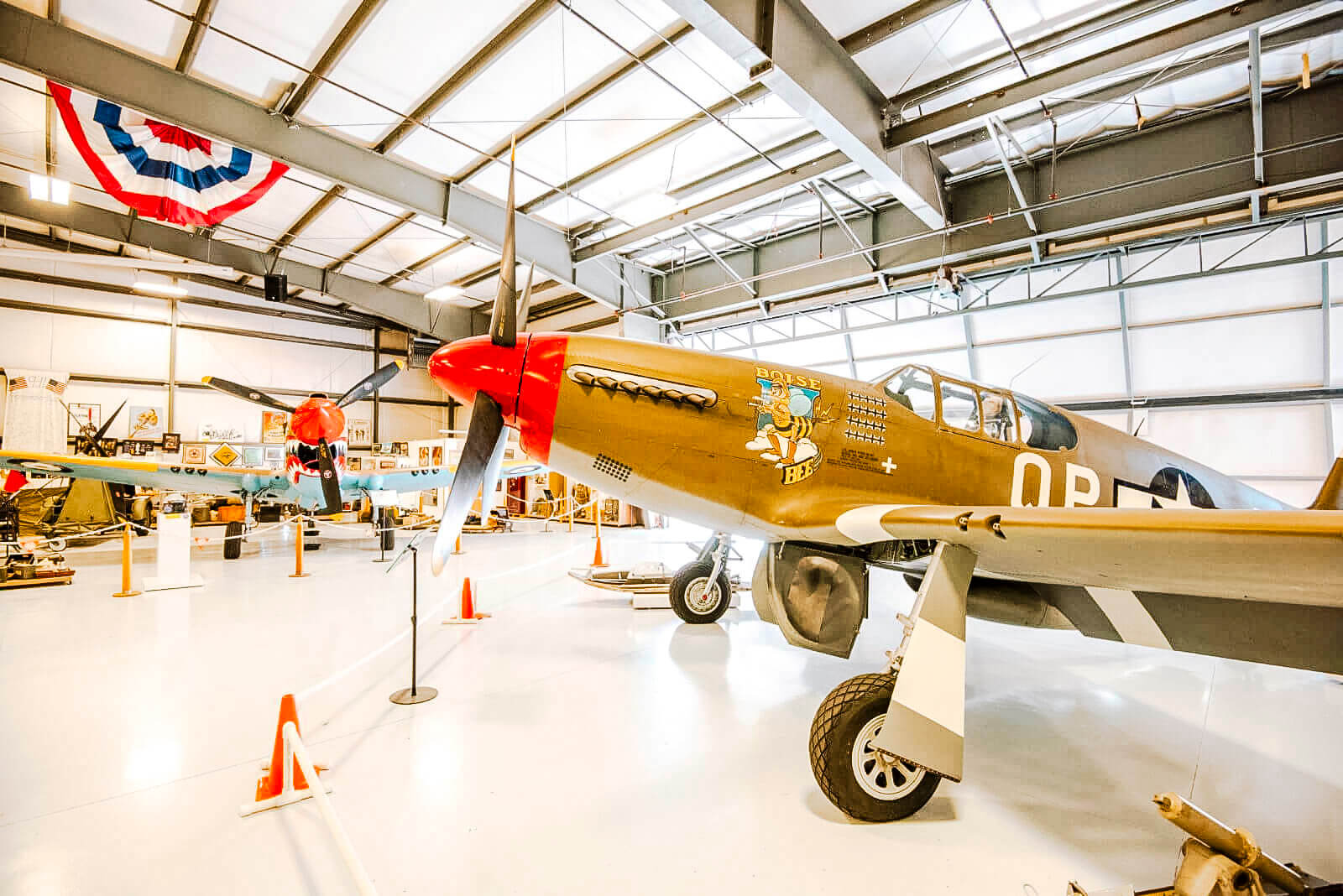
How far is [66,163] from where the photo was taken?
10352mm

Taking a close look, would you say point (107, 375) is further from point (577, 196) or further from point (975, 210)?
point (975, 210)

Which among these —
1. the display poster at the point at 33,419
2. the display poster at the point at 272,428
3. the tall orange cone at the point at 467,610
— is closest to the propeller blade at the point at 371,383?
the tall orange cone at the point at 467,610

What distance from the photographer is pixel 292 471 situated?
9.70 meters

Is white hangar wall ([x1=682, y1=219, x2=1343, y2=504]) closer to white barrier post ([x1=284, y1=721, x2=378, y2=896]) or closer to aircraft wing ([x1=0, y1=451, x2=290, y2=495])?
white barrier post ([x1=284, y1=721, x2=378, y2=896])

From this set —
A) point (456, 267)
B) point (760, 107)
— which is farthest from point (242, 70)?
point (456, 267)

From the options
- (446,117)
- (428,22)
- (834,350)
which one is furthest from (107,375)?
(834,350)

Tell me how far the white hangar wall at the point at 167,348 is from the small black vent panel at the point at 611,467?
13305mm

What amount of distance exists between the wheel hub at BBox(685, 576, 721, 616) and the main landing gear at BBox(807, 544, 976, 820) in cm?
298

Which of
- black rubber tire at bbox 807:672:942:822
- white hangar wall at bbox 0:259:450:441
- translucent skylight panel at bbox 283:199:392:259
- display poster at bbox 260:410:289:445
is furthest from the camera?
display poster at bbox 260:410:289:445

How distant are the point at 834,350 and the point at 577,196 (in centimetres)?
710

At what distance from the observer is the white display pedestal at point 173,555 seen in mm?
6789

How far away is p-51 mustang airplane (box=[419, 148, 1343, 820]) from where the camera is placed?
2055 mm

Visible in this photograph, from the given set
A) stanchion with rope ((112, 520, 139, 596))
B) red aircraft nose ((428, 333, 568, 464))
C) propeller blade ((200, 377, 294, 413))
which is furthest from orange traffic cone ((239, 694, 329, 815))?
propeller blade ((200, 377, 294, 413))

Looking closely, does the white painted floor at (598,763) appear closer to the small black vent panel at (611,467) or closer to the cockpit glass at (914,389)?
the small black vent panel at (611,467)
